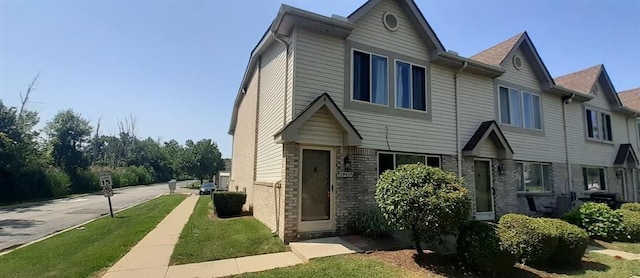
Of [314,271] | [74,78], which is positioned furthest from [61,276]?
[74,78]

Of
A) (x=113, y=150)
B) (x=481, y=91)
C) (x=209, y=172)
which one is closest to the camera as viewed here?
(x=481, y=91)

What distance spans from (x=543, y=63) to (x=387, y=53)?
8.73 metres

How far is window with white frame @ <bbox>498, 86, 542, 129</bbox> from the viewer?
13.3 m

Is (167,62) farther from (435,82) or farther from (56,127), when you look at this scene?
(56,127)

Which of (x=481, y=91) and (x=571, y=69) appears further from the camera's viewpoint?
(x=571, y=69)

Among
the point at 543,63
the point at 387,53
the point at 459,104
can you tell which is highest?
the point at 543,63

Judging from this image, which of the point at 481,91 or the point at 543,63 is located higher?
the point at 543,63

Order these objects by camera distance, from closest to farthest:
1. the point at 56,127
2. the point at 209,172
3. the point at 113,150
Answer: the point at 56,127, the point at 209,172, the point at 113,150

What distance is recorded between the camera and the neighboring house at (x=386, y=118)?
8.70m

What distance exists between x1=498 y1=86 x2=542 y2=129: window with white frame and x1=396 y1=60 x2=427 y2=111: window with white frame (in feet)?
14.3

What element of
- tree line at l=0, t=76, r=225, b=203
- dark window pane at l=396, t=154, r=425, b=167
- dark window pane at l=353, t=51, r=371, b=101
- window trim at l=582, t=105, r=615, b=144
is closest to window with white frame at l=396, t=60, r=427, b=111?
dark window pane at l=353, t=51, r=371, b=101

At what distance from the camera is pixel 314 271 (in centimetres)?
605

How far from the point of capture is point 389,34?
34.8 ft

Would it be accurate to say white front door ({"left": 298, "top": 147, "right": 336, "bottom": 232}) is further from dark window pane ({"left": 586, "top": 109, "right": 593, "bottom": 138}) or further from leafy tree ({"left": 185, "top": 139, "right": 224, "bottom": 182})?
leafy tree ({"left": 185, "top": 139, "right": 224, "bottom": 182})
